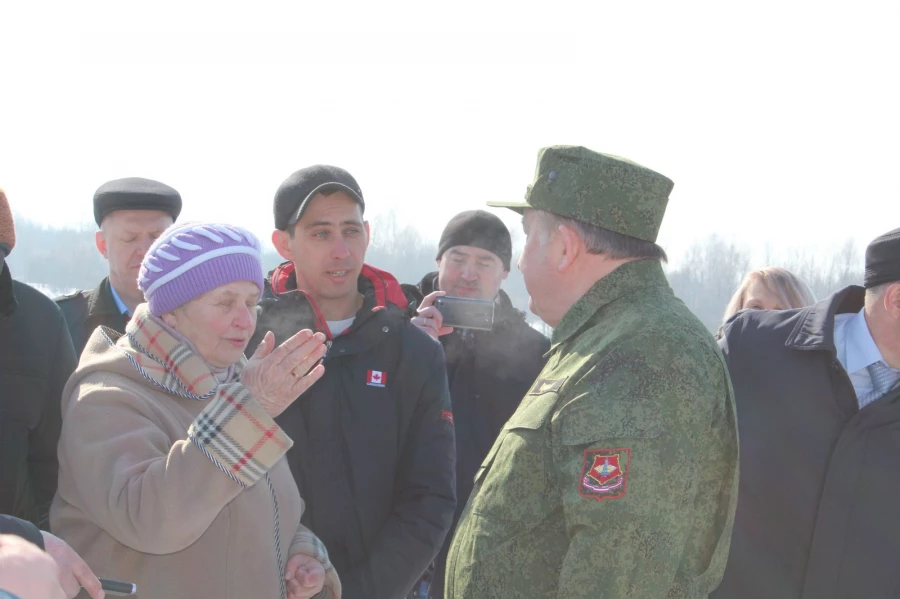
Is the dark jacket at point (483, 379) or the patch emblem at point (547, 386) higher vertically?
the patch emblem at point (547, 386)

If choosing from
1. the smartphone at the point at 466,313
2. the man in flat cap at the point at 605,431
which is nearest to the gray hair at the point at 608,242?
the man in flat cap at the point at 605,431

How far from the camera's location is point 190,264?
271 centimetres

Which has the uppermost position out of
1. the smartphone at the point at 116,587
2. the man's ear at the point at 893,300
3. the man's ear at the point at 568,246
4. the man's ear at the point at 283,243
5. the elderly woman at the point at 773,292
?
the man's ear at the point at 568,246

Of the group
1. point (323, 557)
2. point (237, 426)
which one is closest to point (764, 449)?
point (323, 557)

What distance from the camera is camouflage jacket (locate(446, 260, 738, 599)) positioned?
6.66 ft

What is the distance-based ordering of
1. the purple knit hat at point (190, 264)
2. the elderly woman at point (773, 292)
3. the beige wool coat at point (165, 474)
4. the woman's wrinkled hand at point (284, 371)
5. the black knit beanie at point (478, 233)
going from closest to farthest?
the beige wool coat at point (165, 474) → the woman's wrinkled hand at point (284, 371) → the purple knit hat at point (190, 264) → the elderly woman at point (773, 292) → the black knit beanie at point (478, 233)

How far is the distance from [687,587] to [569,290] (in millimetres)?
968

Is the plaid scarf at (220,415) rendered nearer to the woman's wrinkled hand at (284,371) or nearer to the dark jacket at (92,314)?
the woman's wrinkled hand at (284,371)

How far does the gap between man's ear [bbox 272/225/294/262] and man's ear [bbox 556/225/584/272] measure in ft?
5.99

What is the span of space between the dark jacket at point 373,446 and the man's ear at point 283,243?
0.32 meters

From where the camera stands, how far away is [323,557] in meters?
2.88

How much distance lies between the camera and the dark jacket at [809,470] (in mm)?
3152

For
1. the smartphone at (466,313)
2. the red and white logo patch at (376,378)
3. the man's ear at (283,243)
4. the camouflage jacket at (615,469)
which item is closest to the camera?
the camouflage jacket at (615,469)

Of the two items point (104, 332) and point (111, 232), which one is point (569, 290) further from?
point (111, 232)
